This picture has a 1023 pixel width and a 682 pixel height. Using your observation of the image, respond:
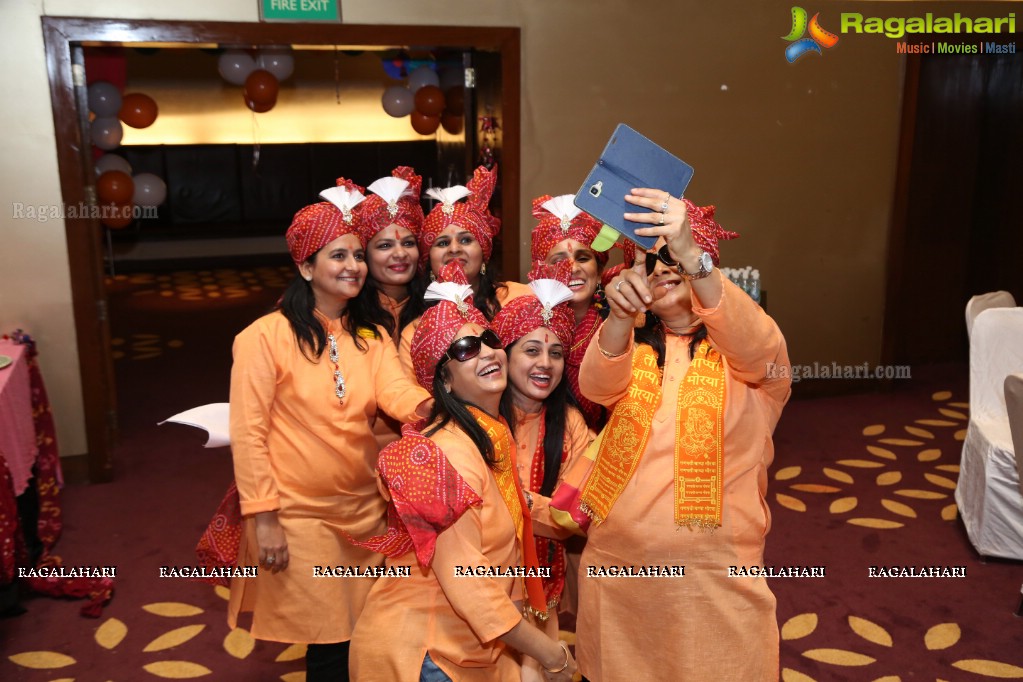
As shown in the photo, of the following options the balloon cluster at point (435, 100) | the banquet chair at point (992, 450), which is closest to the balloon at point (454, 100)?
the balloon cluster at point (435, 100)

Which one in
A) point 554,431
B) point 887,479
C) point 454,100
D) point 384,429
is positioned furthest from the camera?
point 454,100

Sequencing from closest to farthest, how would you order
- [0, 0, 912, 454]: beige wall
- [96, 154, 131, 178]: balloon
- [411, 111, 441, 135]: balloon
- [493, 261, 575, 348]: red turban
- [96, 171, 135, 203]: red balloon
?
[493, 261, 575, 348]: red turban → [0, 0, 912, 454]: beige wall → [96, 171, 135, 203]: red balloon → [96, 154, 131, 178]: balloon → [411, 111, 441, 135]: balloon

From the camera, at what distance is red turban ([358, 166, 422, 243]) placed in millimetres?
3031

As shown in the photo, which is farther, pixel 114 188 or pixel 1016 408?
pixel 114 188

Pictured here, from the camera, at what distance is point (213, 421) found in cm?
270

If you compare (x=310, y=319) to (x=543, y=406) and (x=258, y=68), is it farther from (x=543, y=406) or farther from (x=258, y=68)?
(x=258, y=68)

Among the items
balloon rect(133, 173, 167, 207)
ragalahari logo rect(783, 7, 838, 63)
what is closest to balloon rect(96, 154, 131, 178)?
balloon rect(133, 173, 167, 207)

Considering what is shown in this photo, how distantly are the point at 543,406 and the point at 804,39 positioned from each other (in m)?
3.94

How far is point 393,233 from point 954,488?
10.2 feet

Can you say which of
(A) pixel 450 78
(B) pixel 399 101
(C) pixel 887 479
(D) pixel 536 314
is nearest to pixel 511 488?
(D) pixel 536 314

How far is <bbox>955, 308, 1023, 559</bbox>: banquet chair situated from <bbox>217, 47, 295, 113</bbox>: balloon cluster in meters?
4.70

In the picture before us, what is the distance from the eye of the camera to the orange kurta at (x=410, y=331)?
2.81 m

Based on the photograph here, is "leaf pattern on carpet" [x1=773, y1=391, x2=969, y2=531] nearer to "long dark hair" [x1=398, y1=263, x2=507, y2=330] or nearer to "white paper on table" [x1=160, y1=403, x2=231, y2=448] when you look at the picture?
"long dark hair" [x1=398, y1=263, x2=507, y2=330]

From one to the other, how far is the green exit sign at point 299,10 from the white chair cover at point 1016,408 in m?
3.41
